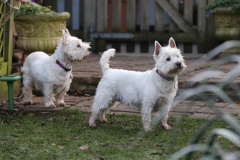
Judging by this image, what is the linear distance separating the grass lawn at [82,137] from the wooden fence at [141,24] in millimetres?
4548

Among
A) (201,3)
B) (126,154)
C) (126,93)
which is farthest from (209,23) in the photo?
(126,154)

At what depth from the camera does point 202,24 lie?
→ 9.87 metres

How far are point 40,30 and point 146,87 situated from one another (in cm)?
Result: 278

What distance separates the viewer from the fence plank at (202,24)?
979 centimetres

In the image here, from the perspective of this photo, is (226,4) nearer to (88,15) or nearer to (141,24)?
(141,24)

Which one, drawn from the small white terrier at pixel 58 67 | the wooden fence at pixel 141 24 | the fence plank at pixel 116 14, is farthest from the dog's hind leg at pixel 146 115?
the fence plank at pixel 116 14

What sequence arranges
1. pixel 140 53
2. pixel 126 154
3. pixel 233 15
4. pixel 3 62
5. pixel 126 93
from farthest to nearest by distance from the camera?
1. pixel 140 53
2. pixel 233 15
3. pixel 3 62
4. pixel 126 93
5. pixel 126 154

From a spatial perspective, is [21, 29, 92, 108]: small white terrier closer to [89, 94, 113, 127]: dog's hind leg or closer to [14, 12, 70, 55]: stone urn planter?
[89, 94, 113, 127]: dog's hind leg

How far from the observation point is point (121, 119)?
564cm

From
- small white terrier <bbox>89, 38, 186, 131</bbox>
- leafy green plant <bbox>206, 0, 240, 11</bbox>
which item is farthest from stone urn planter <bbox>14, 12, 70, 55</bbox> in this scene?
leafy green plant <bbox>206, 0, 240, 11</bbox>

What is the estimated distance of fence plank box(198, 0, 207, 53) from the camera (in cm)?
979

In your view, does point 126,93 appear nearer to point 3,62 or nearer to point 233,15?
point 3,62

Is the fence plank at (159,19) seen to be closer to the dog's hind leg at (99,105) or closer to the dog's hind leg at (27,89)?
the dog's hind leg at (27,89)

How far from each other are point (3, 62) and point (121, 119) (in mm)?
1953
